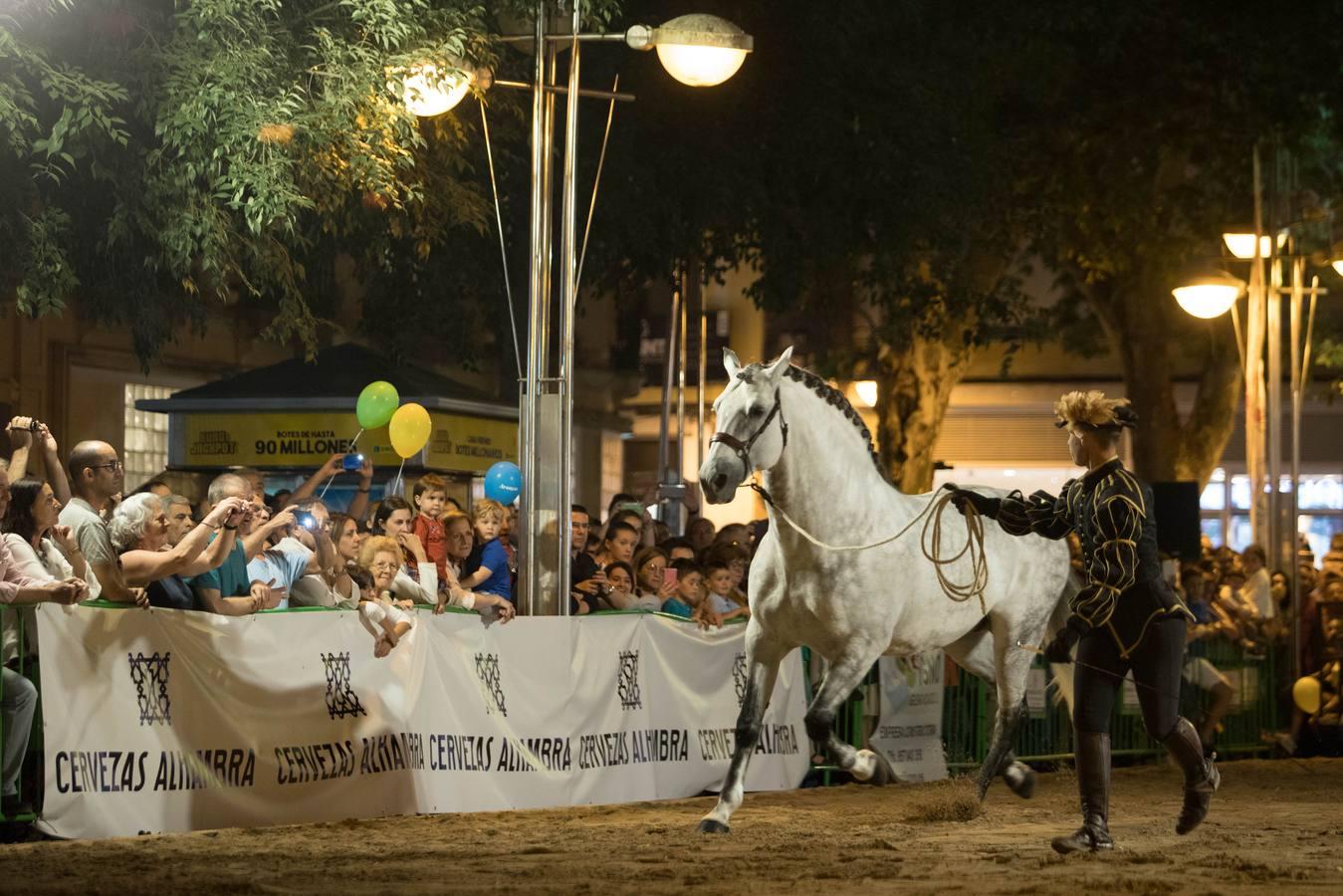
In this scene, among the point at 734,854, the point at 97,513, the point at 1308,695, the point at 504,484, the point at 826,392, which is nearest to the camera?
the point at 734,854

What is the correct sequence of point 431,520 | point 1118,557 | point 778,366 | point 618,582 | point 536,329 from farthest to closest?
point 618,582, point 431,520, point 536,329, point 778,366, point 1118,557

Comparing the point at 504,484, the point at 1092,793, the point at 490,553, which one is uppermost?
the point at 504,484

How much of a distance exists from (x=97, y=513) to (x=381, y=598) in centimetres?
180

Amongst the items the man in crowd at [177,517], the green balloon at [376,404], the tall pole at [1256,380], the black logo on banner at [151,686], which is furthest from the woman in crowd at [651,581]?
the tall pole at [1256,380]

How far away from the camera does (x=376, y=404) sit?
1755cm

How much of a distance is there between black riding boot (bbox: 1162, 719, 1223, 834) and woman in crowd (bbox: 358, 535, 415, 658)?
431 cm

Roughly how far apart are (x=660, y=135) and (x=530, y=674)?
8868mm

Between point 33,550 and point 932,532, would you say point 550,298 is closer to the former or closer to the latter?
point 932,532

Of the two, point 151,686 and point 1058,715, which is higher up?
point 151,686

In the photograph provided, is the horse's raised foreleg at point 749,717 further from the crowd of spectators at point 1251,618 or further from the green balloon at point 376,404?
the crowd of spectators at point 1251,618

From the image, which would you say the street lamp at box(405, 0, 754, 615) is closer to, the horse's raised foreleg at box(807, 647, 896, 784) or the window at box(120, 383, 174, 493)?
the horse's raised foreleg at box(807, 647, 896, 784)

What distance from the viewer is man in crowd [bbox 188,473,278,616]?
11570 millimetres

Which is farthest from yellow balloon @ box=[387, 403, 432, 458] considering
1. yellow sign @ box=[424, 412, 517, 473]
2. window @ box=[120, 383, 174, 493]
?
window @ box=[120, 383, 174, 493]

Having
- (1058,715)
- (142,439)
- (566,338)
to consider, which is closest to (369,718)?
(566,338)
